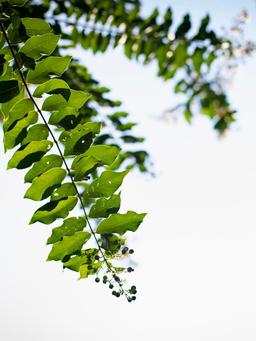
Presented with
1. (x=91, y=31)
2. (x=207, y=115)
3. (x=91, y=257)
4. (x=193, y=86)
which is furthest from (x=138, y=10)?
(x=91, y=257)

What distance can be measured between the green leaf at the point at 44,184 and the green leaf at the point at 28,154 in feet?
0.26

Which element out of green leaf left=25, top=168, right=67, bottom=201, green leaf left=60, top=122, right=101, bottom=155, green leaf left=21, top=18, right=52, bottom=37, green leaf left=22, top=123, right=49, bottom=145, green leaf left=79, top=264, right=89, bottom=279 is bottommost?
green leaf left=79, top=264, right=89, bottom=279

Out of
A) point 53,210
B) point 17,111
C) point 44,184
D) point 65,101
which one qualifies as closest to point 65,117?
point 65,101

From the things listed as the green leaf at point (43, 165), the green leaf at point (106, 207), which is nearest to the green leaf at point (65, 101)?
the green leaf at point (43, 165)

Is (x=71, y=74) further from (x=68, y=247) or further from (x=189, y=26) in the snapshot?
(x=68, y=247)

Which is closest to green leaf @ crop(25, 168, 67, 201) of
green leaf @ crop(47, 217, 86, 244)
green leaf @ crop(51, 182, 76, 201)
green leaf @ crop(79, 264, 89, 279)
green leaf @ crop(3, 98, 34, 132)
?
green leaf @ crop(51, 182, 76, 201)

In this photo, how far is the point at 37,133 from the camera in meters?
1.50

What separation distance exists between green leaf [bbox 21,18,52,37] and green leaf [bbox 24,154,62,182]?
0.54 meters

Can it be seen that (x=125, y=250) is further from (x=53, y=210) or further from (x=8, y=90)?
(x=8, y=90)

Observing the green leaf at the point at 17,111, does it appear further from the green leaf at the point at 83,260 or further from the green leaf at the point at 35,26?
the green leaf at the point at 83,260

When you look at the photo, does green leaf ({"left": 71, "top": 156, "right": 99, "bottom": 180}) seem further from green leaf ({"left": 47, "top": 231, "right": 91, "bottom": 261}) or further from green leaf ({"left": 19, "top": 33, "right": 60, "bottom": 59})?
green leaf ({"left": 19, "top": 33, "right": 60, "bottom": 59})

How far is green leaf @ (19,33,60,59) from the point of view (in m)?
1.40

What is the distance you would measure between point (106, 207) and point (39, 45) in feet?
2.40

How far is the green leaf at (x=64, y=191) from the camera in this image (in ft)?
4.96
